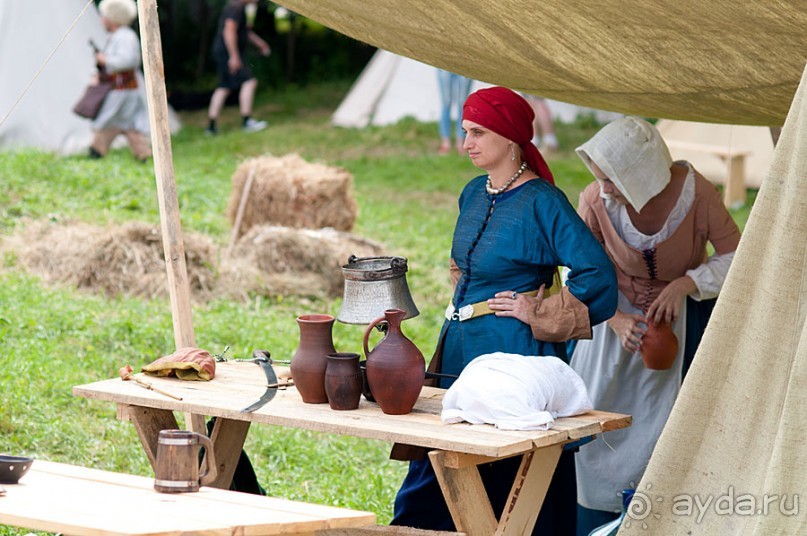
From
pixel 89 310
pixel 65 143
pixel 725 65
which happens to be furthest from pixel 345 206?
pixel 725 65

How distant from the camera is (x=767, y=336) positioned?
8.45 feet

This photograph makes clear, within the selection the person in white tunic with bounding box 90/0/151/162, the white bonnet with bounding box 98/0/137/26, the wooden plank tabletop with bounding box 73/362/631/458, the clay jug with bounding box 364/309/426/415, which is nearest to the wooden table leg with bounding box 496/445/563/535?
the wooden plank tabletop with bounding box 73/362/631/458

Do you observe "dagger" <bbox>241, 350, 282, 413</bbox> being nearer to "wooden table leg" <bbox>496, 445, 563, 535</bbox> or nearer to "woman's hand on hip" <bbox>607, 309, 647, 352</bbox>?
"wooden table leg" <bbox>496, 445, 563, 535</bbox>

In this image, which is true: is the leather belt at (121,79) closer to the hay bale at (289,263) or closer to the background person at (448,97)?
the background person at (448,97)

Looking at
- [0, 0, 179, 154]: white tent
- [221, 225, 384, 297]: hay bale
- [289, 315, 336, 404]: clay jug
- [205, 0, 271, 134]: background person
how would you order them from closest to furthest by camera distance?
[289, 315, 336, 404]: clay jug < [221, 225, 384, 297]: hay bale < [0, 0, 179, 154]: white tent < [205, 0, 271, 134]: background person

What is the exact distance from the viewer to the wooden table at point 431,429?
2.91 meters

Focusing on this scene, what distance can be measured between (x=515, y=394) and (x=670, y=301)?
44.6 inches

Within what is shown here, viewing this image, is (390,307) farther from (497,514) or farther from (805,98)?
(805,98)

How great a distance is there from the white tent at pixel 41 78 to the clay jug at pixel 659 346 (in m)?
8.21

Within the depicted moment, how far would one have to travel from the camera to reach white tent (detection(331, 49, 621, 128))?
13.7m

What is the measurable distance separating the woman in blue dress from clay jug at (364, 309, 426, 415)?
429mm

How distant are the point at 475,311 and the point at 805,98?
4.33 feet

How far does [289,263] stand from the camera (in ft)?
24.8

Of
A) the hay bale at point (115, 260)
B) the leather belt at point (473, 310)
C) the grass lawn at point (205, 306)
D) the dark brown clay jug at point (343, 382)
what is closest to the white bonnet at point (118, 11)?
the grass lawn at point (205, 306)
